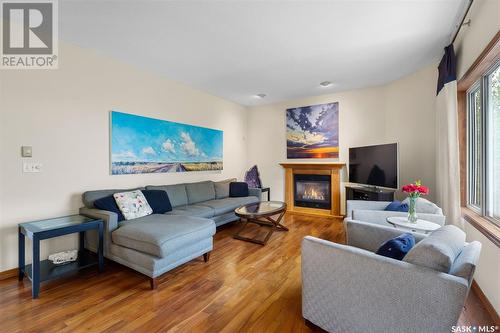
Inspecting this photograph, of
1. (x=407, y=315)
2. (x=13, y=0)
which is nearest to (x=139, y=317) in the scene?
(x=407, y=315)

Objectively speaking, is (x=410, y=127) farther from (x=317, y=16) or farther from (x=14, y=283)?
(x=14, y=283)

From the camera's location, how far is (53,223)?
7.50 feet

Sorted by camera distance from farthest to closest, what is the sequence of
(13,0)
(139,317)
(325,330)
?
1. (13,0)
2. (139,317)
3. (325,330)

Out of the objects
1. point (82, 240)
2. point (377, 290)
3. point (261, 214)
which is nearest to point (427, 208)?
point (377, 290)

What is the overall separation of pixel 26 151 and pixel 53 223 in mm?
850

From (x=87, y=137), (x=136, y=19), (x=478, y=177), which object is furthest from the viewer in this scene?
(x=87, y=137)

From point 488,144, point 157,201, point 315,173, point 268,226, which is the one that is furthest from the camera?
point 315,173

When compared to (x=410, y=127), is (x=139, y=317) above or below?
below

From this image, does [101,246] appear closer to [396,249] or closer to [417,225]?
[396,249]

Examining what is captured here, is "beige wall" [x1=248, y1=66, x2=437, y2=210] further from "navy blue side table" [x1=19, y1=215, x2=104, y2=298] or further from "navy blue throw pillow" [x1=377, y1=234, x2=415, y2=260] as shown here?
"navy blue side table" [x1=19, y1=215, x2=104, y2=298]

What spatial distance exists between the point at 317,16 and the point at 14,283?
4.02 meters

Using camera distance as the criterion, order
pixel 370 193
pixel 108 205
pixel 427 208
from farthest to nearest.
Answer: pixel 370 193 → pixel 108 205 → pixel 427 208

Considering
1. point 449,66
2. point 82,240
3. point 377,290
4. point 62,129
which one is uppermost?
point 449,66

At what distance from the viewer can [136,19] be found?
2.28 meters
